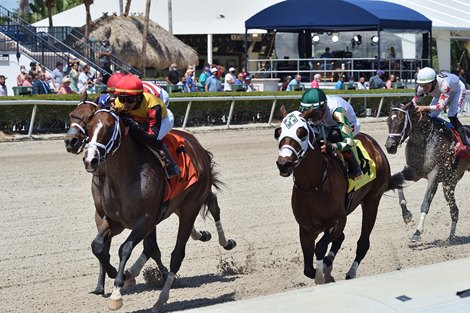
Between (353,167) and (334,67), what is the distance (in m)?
21.1

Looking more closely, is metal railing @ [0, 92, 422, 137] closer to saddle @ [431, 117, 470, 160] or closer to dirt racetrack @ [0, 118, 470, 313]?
dirt racetrack @ [0, 118, 470, 313]

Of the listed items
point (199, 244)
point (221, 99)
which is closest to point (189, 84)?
point (221, 99)

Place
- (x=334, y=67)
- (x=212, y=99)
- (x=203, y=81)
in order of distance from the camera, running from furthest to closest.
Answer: (x=334, y=67), (x=203, y=81), (x=212, y=99)

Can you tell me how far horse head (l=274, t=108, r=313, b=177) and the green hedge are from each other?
10887 millimetres

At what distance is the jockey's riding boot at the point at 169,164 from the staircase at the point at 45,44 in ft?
56.3

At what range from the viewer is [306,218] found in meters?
6.89

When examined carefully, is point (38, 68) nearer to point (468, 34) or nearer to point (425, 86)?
point (425, 86)

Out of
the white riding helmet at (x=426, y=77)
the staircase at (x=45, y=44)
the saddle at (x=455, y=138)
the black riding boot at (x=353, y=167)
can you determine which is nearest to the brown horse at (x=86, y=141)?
the black riding boot at (x=353, y=167)

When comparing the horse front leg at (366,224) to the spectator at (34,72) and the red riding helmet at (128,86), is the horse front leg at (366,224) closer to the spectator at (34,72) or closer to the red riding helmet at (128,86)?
the red riding helmet at (128,86)

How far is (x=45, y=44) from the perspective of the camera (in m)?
25.3

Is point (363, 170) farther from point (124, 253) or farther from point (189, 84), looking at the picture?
point (189, 84)

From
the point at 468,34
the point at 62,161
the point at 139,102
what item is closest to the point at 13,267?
the point at 139,102

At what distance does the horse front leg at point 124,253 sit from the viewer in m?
6.04

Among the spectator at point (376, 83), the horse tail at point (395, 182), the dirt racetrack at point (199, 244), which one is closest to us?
the dirt racetrack at point (199, 244)
